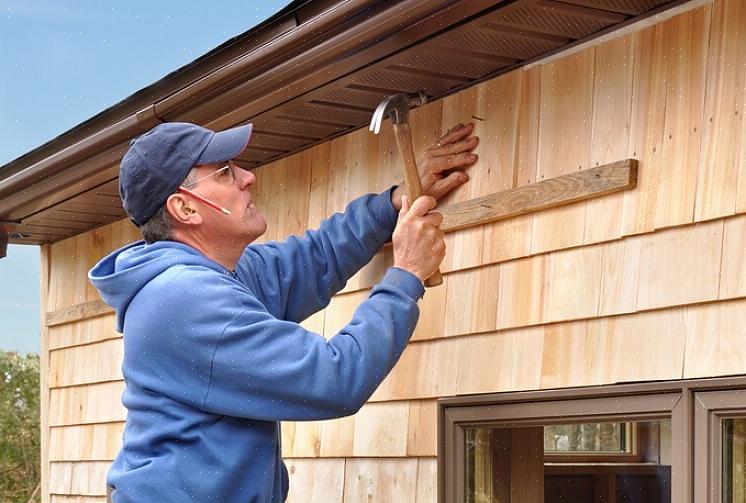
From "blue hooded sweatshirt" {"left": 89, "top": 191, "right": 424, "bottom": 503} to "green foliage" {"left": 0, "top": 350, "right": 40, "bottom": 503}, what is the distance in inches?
693

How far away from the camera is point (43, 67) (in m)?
62.4

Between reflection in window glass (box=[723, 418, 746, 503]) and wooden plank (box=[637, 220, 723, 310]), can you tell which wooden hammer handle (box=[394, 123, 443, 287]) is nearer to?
wooden plank (box=[637, 220, 723, 310])

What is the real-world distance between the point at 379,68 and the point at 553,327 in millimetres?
972

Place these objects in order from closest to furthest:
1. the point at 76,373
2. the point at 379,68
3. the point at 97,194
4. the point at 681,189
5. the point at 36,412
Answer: the point at 681,189 → the point at 379,68 → the point at 97,194 → the point at 76,373 → the point at 36,412

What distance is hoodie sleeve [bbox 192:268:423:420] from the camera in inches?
128

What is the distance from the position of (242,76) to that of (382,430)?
4.36 feet

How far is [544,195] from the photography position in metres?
3.59

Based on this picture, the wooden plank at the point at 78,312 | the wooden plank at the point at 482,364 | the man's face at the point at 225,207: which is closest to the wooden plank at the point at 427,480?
the wooden plank at the point at 482,364

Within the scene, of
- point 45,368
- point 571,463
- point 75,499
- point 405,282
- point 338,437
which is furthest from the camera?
point 45,368

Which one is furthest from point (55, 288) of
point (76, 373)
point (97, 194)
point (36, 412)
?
point (36, 412)

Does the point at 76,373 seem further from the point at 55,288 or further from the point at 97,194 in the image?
the point at 97,194

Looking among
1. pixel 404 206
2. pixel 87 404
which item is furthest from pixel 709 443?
pixel 87 404

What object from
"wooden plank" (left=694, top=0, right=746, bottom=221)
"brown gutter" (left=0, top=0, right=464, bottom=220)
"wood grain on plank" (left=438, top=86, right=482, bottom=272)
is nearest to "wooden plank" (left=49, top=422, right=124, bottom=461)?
"brown gutter" (left=0, top=0, right=464, bottom=220)

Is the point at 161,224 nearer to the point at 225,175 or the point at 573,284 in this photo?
the point at 225,175
